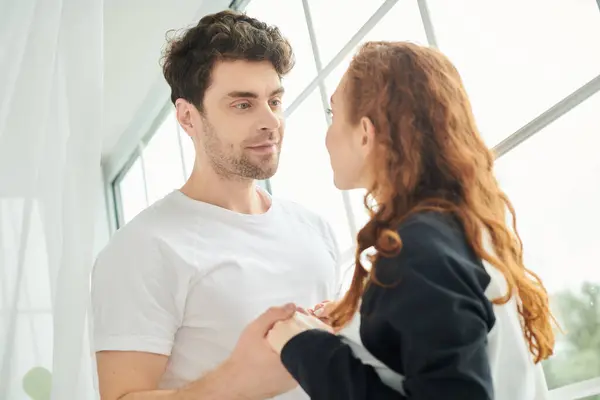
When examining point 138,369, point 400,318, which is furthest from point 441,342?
point 138,369

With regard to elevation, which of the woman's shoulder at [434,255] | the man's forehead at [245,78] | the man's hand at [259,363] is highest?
the man's forehead at [245,78]

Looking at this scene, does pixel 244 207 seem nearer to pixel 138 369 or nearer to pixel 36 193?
pixel 138 369

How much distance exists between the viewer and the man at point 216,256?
3.76 ft

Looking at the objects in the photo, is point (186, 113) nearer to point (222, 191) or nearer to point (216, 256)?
point (222, 191)

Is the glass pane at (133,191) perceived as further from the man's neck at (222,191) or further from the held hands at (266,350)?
the held hands at (266,350)

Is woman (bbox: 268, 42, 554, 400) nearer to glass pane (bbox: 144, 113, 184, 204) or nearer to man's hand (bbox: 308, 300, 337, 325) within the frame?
man's hand (bbox: 308, 300, 337, 325)

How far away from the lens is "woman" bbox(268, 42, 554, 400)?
71 centimetres

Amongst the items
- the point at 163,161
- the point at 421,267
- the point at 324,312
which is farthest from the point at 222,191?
the point at 163,161

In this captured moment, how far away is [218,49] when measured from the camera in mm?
1448

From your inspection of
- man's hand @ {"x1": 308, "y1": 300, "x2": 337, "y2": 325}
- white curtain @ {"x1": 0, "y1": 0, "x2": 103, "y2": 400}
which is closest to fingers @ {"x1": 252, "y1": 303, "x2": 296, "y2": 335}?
man's hand @ {"x1": 308, "y1": 300, "x2": 337, "y2": 325}

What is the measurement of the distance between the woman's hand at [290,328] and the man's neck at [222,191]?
1.83ft

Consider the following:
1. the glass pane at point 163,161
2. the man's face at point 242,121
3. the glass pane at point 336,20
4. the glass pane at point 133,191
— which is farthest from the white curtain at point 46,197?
the glass pane at point 133,191

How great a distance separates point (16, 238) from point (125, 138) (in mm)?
2660

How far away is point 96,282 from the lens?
1237mm
